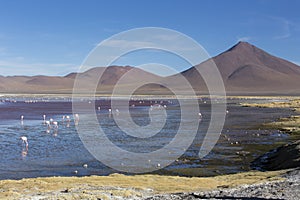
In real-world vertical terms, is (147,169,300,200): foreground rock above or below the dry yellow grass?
above

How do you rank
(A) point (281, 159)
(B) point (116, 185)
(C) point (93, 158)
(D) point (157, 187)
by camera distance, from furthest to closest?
(C) point (93, 158)
(A) point (281, 159)
(B) point (116, 185)
(D) point (157, 187)

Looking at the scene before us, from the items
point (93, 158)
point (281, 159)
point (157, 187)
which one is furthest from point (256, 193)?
point (93, 158)

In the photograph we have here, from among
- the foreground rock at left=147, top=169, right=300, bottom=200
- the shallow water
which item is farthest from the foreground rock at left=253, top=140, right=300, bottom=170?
the foreground rock at left=147, top=169, right=300, bottom=200

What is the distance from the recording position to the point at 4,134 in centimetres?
3428

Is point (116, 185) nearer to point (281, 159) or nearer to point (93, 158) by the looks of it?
point (93, 158)

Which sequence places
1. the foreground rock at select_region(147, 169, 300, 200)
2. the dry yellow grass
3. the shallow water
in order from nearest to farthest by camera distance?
1. the foreground rock at select_region(147, 169, 300, 200)
2. the dry yellow grass
3. the shallow water

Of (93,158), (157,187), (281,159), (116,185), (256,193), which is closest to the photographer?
(256,193)

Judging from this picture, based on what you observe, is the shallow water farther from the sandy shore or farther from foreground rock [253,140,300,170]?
the sandy shore

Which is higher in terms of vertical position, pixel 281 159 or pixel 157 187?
pixel 281 159

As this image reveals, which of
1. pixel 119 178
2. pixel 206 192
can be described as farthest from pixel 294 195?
pixel 119 178

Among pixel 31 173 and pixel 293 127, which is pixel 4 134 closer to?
pixel 31 173

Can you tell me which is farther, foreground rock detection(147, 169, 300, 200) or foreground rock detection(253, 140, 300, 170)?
foreground rock detection(253, 140, 300, 170)

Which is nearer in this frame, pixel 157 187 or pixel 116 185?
pixel 157 187

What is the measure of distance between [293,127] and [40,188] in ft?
97.2
